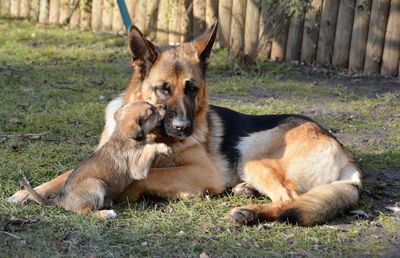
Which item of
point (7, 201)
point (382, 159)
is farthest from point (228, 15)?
point (7, 201)

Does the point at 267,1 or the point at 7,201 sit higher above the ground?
the point at 267,1

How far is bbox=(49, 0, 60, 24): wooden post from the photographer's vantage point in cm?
1436

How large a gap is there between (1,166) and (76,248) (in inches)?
76.0

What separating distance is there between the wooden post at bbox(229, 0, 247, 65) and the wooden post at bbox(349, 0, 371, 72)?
190 cm

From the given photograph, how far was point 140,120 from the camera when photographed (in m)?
5.30

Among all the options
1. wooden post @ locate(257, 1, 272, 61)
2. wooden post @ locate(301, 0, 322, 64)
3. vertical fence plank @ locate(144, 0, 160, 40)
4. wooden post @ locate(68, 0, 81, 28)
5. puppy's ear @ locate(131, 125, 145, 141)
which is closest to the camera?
puppy's ear @ locate(131, 125, 145, 141)

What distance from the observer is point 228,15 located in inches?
463

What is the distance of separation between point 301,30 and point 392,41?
1.58 meters

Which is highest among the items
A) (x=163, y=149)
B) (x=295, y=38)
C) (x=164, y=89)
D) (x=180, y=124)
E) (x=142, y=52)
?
(x=295, y=38)

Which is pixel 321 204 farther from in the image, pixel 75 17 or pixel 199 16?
pixel 75 17

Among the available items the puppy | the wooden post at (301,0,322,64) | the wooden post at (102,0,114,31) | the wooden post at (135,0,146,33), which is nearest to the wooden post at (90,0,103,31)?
the wooden post at (102,0,114,31)

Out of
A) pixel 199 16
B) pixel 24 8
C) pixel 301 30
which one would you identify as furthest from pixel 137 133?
pixel 24 8

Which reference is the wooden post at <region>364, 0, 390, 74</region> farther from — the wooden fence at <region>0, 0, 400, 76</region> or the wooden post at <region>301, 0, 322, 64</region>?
the wooden post at <region>301, 0, 322, 64</region>

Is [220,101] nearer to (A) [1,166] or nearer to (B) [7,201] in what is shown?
(A) [1,166]
